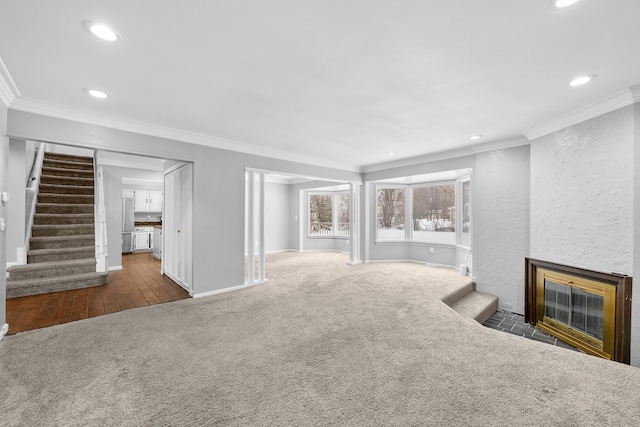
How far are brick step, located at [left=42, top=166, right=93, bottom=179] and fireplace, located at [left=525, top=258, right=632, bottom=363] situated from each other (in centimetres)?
854

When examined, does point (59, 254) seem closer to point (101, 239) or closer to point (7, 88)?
point (101, 239)

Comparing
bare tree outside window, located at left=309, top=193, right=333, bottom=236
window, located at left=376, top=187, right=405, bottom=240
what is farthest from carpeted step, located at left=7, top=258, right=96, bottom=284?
window, located at left=376, top=187, right=405, bottom=240

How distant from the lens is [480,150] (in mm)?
4434

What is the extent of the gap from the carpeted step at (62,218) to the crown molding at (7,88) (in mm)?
3252

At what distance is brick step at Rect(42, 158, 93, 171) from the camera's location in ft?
19.8

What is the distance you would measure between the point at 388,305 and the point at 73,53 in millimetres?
3895

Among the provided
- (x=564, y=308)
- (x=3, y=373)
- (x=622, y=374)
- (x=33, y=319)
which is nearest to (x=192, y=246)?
(x=33, y=319)

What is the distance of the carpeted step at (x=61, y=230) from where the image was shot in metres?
4.85

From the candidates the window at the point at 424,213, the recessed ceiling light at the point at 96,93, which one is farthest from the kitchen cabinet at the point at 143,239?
the window at the point at 424,213

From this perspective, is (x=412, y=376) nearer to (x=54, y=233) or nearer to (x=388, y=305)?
(x=388, y=305)

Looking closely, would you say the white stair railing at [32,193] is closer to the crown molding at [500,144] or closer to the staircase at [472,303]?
the staircase at [472,303]

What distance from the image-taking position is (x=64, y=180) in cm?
582

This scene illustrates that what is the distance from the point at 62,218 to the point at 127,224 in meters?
2.91

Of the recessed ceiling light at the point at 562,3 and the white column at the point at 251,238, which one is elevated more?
the recessed ceiling light at the point at 562,3
